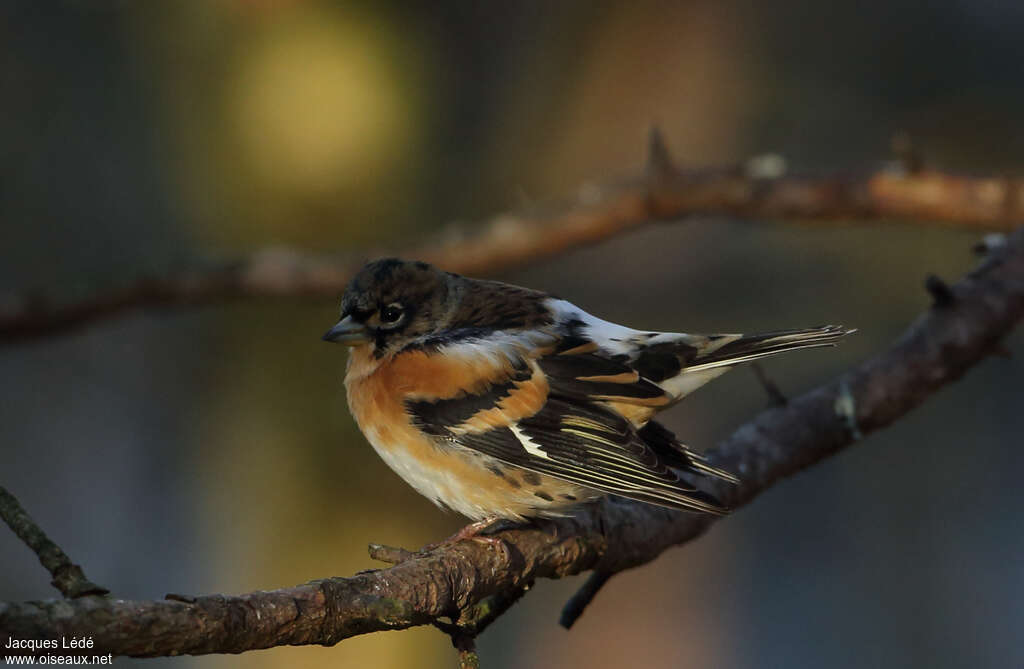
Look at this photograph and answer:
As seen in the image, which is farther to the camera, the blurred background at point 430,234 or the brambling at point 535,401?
the blurred background at point 430,234

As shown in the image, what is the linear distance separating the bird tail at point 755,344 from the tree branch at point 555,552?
1.28ft

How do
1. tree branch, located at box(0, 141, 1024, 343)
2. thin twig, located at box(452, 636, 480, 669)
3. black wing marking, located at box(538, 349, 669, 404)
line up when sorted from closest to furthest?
thin twig, located at box(452, 636, 480, 669) < black wing marking, located at box(538, 349, 669, 404) < tree branch, located at box(0, 141, 1024, 343)

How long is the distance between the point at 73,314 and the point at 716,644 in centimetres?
504

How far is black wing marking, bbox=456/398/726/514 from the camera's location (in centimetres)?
273

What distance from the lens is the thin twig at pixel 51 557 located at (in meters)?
1.73

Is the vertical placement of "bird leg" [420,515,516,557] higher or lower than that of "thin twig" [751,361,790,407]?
lower

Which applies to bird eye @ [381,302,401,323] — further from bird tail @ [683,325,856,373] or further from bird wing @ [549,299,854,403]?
bird tail @ [683,325,856,373]

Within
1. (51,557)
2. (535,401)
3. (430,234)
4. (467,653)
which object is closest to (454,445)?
(535,401)

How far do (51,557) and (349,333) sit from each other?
156 cm

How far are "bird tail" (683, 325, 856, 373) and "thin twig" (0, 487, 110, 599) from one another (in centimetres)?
170

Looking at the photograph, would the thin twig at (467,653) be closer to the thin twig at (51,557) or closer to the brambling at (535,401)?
the brambling at (535,401)

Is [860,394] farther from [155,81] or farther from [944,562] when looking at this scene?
[944,562]

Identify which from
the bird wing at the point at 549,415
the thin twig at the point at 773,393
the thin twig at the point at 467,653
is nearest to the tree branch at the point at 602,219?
the thin twig at the point at 773,393

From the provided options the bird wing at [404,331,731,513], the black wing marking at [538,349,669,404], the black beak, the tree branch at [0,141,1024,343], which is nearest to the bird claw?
the bird wing at [404,331,731,513]
